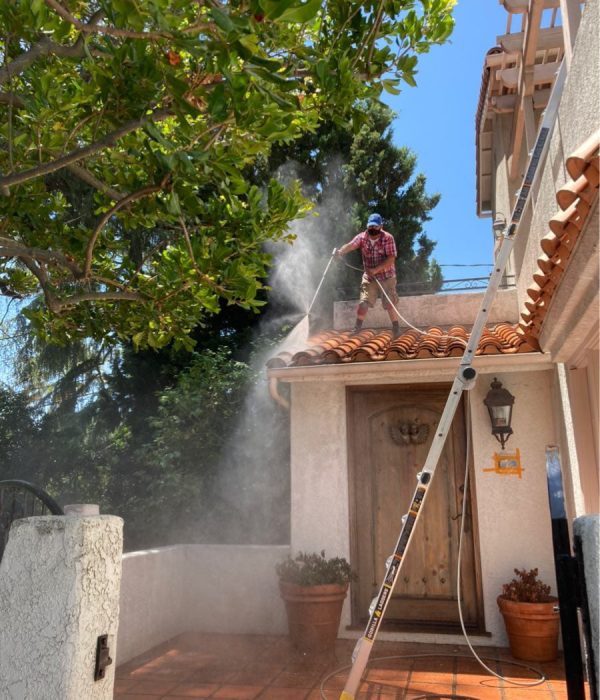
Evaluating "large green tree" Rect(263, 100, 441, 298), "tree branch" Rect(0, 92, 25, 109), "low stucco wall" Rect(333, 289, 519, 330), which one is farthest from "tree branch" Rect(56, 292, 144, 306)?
"large green tree" Rect(263, 100, 441, 298)

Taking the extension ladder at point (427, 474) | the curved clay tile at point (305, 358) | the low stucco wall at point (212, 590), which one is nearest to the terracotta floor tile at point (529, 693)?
the extension ladder at point (427, 474)

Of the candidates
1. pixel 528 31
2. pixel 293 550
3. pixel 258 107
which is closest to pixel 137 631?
pixel 293 550

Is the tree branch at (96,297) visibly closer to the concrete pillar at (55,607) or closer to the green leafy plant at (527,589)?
the concrete pillar at (55,607)

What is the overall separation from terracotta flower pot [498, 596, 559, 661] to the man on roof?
372 cm

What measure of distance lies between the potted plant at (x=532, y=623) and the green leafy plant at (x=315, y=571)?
5.32 feet

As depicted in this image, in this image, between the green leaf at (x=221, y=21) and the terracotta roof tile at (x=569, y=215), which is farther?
the terracotta roof tile at (x=569, y=215)

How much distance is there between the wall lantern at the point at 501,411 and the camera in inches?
263

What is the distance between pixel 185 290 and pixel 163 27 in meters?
→ 2.33

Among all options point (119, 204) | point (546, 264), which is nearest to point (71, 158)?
point (119, 204)

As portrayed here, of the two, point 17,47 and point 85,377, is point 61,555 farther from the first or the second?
point 85,377

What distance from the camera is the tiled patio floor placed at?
5.11 meters

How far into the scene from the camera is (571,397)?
5.49 metres

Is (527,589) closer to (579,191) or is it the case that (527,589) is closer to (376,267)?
(376,267)

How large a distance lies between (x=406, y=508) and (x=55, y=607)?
5.00 m
